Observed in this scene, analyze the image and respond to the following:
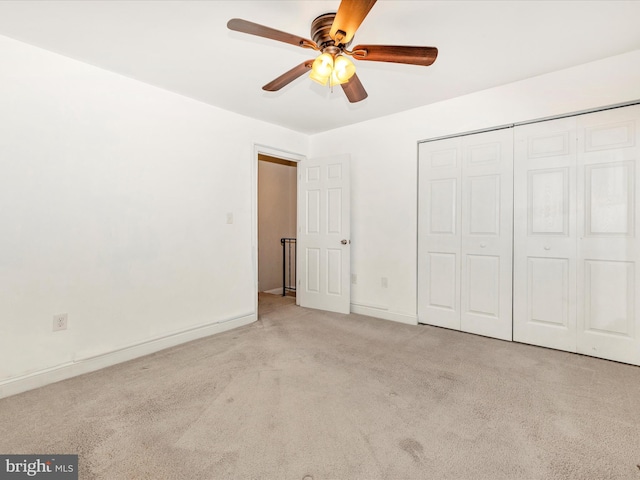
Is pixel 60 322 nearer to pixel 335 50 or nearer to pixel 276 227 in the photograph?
pixel 335 50

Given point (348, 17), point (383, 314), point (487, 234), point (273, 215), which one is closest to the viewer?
point (348, 17)

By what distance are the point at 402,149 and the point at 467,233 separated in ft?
3.91

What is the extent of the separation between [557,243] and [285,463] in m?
2.80

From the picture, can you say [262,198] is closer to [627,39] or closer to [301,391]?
[301,391]

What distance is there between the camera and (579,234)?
2664mm

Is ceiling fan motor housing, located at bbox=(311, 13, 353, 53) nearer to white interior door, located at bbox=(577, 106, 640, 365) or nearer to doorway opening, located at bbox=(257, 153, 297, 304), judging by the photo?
white interior door, located at bbox=(577, 106, 640, 365)

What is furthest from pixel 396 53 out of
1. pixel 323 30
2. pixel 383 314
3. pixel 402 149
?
pixel 383 314

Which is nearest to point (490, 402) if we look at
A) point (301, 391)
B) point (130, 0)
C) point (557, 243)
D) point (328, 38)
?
point (301, 391)

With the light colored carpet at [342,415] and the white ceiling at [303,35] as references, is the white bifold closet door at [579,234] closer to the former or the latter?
the light colored carpet at [342,415]

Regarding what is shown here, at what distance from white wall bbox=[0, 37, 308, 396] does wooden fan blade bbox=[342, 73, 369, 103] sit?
5.57 ft

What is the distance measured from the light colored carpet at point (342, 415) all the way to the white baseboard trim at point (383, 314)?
763 millimetres

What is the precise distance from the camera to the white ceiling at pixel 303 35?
1.87m

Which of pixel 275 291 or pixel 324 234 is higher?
pixel 324 234

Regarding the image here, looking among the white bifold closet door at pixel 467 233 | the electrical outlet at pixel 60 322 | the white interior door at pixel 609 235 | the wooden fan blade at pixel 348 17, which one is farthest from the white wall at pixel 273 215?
the white interior door at pixel 609 235
